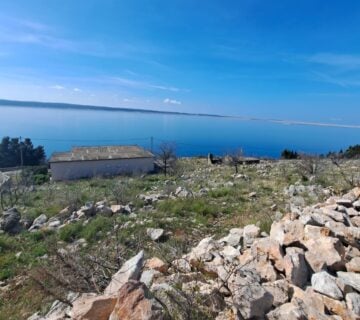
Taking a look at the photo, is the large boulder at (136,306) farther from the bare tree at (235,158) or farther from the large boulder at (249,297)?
the bare tree at (235,158)

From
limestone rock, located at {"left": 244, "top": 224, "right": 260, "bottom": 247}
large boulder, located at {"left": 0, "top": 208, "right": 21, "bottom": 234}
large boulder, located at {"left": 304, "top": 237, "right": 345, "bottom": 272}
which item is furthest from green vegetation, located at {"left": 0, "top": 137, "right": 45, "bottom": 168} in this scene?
large boulder, located at {"left": 304, "top": 237, "right": 345, "bottom": 272}

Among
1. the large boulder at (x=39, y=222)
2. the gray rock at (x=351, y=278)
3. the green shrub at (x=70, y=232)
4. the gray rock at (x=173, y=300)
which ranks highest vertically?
the gray rock at (x=351, y=278)

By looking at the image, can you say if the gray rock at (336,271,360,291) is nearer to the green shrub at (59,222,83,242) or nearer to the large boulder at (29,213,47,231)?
the green shrub at (59,222,83,242)

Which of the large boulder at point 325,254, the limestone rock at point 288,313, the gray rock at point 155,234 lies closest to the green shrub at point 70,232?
the gray rock at point 155,234

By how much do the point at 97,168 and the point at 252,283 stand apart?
25449 millimetres

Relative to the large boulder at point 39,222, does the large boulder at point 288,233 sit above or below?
above

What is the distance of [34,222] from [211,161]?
2351cm

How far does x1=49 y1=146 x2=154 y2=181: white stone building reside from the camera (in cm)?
2616

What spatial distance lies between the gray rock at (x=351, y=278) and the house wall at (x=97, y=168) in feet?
74.8

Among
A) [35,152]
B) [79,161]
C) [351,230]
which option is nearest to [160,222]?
[351,230]

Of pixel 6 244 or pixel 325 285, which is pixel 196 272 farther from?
pixel 6 244

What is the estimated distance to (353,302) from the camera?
281cm

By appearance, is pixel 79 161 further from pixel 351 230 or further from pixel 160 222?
pixel 351 230

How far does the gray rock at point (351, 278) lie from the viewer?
10.1 feet
